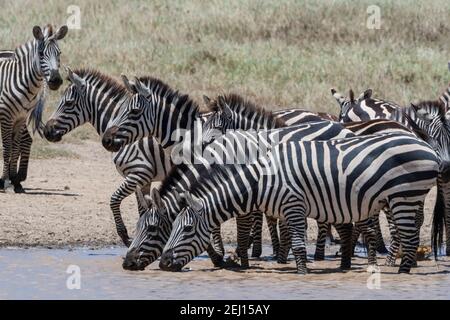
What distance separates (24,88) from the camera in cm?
1712

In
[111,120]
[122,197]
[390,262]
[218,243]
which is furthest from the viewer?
[122,197]

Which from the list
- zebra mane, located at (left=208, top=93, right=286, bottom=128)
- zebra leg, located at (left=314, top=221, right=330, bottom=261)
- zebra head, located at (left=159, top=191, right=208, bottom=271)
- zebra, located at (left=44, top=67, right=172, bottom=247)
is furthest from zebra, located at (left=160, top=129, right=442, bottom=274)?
zebra, located at (left=44, top=67, right=172, bottom=247)

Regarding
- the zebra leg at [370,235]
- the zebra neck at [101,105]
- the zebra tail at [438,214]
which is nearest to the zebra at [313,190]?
Answer: the zebra leg at [370,235]

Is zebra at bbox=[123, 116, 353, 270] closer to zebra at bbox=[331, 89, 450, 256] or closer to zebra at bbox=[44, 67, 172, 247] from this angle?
zebra at bbox=[44, 67, 172, 247]

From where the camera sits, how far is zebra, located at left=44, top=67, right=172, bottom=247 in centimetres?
1359

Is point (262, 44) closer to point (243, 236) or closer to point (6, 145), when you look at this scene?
point (6, 145)

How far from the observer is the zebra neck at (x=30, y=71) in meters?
17.1

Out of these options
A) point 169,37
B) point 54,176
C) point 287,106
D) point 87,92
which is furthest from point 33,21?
point 87,92

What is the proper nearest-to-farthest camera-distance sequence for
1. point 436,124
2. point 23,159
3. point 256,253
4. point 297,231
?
point 297,231 < point 436,124 < point 256,253 < point 23,159

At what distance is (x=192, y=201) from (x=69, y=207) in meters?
4.53

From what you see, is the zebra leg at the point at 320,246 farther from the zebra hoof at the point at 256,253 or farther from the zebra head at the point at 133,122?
the zebra head at the point at 133,122

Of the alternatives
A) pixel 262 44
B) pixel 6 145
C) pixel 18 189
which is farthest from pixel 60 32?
pixel 262 44

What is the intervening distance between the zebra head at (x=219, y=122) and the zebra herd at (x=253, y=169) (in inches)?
0.5
